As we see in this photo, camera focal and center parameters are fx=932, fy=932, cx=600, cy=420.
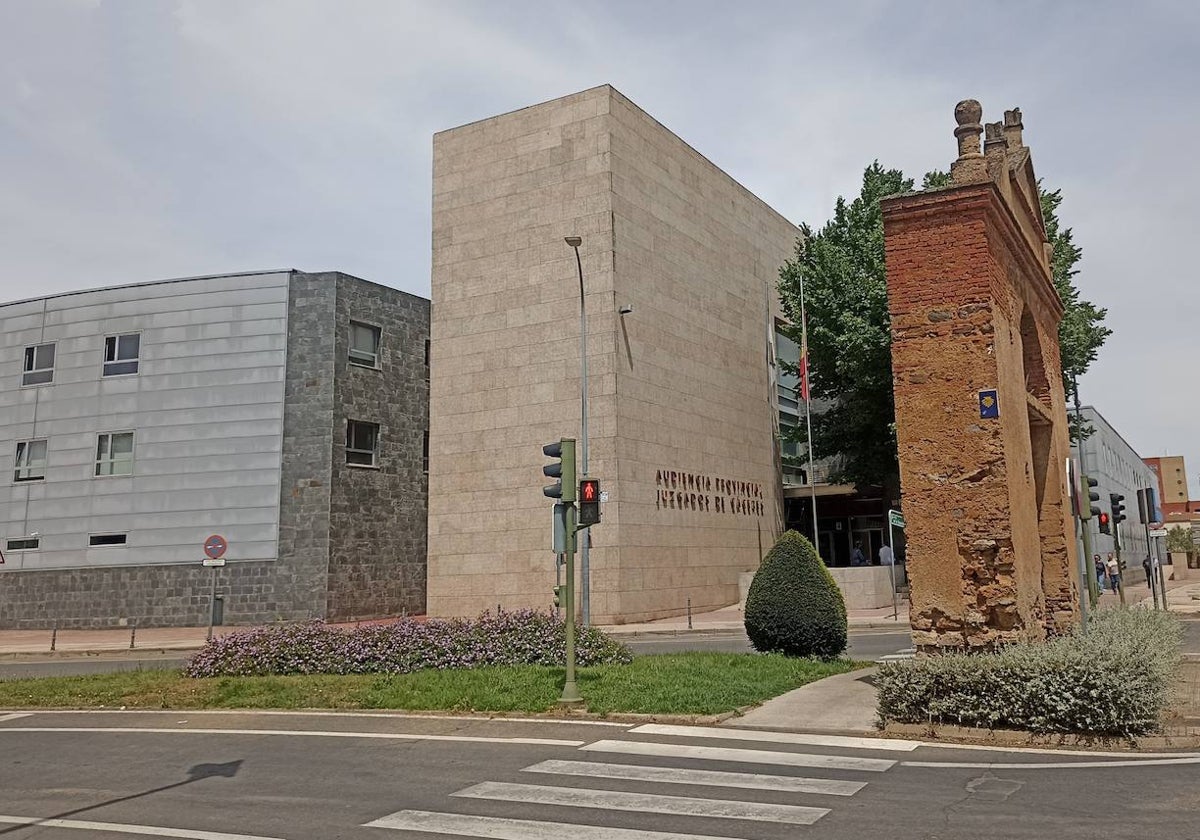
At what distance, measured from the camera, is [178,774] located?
8672 millimetres

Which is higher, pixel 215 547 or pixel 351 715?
pixel 215 547

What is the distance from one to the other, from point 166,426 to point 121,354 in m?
3.43

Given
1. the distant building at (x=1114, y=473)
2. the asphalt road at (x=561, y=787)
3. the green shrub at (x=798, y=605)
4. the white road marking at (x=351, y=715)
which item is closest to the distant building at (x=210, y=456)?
the white road marking at (x=351, y=715)

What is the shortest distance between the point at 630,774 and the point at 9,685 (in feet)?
39.8

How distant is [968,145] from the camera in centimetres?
1267

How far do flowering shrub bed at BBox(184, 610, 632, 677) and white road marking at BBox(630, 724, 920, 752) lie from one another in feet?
13.2

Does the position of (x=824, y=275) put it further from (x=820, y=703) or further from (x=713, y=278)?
(x=820, y=703)

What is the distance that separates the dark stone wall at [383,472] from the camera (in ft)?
106

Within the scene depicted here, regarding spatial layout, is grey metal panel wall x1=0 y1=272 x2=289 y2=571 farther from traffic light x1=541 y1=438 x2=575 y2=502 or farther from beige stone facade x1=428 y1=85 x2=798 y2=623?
traffic light x1=541 y1=438 x2=575 y2=502

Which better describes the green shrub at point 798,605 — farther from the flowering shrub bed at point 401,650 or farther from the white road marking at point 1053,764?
the white road marking at point 1053,764

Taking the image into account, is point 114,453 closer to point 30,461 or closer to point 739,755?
point 30,461

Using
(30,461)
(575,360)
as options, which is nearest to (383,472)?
(575,360)

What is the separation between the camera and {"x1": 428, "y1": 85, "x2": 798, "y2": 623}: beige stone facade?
28.6 metres

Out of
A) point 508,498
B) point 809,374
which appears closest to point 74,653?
point 508,498
